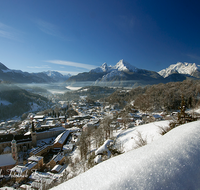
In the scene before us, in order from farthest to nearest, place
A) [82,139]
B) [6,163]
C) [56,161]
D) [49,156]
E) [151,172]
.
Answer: [49,156]
[56,161]
[82,139]
[6,163]
[151,172]

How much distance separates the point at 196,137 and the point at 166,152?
0.81 metres

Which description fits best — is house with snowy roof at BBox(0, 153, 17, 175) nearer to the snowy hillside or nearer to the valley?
the valley

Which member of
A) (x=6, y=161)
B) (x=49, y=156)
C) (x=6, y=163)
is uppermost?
(x=6, y=161)

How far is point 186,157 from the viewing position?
1.66m

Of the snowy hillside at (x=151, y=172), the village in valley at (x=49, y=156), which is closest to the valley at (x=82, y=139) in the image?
the village in valley at (x=49, y=156)

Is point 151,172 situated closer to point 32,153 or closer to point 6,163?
point 6,163

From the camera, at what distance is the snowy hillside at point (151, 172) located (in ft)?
4.45

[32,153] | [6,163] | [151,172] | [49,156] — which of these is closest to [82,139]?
[49,156]

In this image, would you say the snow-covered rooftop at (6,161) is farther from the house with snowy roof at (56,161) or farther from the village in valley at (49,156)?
the house with snowy roof at (56,161)

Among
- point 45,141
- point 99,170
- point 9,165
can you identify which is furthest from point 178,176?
point 45,141

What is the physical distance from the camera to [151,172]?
1.45 meters

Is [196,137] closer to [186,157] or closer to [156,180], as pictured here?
[186,157]

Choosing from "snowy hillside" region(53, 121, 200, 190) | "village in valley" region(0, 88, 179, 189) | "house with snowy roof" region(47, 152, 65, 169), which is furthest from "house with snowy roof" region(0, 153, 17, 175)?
"snowy hillside" region(53, 121, 200, 190)

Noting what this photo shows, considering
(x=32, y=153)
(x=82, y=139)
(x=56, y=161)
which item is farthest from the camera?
(x=32, y=153)
